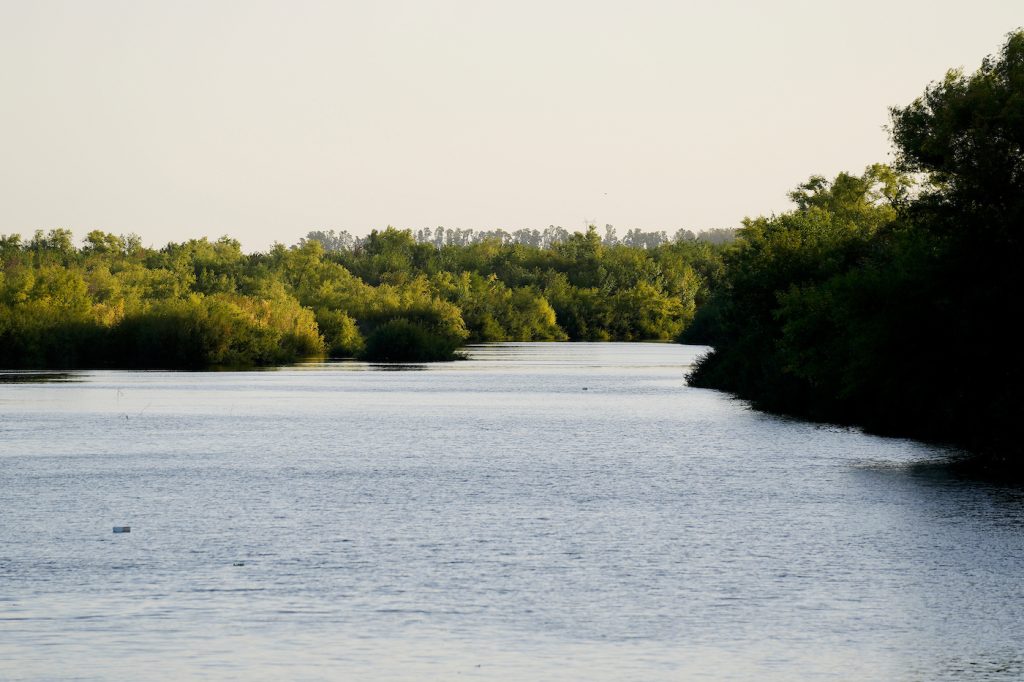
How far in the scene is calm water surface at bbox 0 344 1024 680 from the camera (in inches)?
606

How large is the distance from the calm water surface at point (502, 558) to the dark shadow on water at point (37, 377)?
37.0 m

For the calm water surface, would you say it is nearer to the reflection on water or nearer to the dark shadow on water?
the dark shadow on water

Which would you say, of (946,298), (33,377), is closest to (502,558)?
(946,298)

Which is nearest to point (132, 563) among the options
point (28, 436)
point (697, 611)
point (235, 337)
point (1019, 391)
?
point (697, 611)

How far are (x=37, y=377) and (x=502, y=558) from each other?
73245 mm

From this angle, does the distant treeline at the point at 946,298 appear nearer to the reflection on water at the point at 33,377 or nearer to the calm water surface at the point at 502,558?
the calm water surface at the point at 502,558

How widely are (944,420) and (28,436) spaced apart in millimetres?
27313

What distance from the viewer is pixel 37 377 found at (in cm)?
8938

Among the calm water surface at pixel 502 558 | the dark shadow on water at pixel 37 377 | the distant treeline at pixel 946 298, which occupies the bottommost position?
the calm water surface at pixel 502 558

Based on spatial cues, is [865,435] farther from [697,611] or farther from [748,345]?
[697,611]

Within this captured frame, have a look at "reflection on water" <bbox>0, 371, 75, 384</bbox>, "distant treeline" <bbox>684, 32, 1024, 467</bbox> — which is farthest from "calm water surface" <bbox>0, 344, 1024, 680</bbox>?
"reflection on water" <bbox>0, 371, 75, 384</bbox>

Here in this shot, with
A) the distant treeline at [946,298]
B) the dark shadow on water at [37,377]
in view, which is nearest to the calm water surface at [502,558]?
→ the distant treeline at [946,298]

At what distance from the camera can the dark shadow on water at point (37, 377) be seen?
3285 inches

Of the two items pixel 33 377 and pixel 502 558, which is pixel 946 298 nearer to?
pixel 502 558
